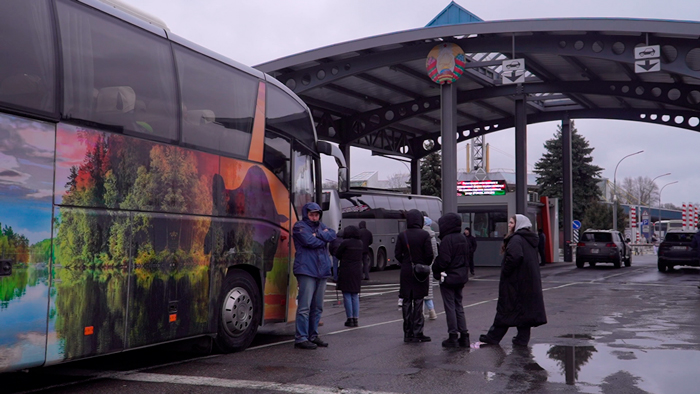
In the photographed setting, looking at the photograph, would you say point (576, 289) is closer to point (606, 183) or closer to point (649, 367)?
point (649, 367)

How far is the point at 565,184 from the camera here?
40.9 meters

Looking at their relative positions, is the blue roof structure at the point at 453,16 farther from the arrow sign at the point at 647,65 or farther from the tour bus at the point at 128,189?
the tour bus at the point at 128,189

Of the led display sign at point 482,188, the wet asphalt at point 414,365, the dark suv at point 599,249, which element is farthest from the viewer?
the led display sign at point 482,188

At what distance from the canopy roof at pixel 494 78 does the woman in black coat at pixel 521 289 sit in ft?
55.0

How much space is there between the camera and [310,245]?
8773 mm

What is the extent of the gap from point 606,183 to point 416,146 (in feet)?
270

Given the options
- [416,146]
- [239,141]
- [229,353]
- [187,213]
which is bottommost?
[229,353]

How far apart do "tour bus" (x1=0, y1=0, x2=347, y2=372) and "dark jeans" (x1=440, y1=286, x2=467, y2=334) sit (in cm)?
227

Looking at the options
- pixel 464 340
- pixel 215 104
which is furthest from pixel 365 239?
pixel 215 104

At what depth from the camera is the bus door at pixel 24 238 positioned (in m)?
5.29

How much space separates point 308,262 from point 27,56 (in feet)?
14.4

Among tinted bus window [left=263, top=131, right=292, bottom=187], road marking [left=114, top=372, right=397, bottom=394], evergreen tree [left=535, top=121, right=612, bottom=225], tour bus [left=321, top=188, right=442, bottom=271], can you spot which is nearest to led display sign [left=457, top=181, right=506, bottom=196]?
tour bus [left=321, top=188, right=442, bottom=271]

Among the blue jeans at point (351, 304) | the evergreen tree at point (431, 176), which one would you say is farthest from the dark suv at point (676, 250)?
the evergreen tree at point (431, 176)

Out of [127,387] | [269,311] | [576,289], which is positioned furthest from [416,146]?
[127,387]
